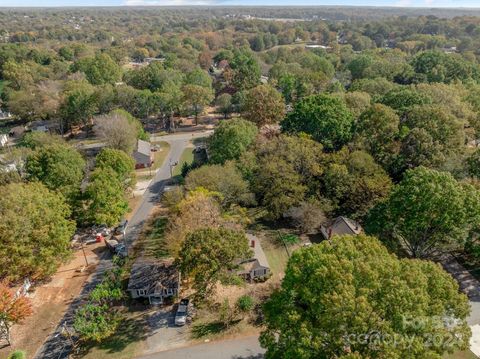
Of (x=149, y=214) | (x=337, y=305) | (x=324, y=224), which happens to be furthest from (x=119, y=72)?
(x=337, y=305)

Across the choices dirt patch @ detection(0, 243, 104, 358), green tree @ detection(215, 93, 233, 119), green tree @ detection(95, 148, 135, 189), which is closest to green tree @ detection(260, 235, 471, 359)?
dirt patch @ detection(0, 243, 104, 358)

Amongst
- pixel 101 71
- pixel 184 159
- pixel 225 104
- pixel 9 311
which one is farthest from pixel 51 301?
pixel 101 71

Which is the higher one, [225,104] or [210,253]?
[210,253]

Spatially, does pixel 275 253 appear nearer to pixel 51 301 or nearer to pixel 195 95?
pixel 51 301

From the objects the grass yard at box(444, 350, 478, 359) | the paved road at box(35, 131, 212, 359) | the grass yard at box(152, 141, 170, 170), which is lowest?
the grass yard at box(152, 141, 170, 170)

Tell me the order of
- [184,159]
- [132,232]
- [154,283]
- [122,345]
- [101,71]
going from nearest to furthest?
[122,345]
[154,283]
[132,232]
[184,159]
[101,71]

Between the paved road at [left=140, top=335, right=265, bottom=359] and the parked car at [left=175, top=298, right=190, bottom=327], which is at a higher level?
the parked car at [left=175, top=298, right=190, bottom=327]

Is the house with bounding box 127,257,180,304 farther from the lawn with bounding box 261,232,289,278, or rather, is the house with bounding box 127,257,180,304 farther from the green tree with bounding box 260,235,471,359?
the green tree with bounding box 260,235,471,359

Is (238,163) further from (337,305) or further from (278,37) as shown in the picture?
(278,37)
